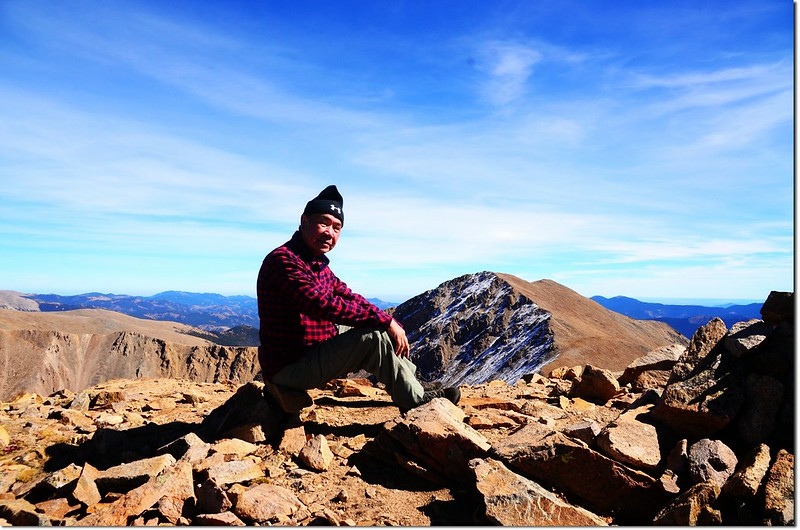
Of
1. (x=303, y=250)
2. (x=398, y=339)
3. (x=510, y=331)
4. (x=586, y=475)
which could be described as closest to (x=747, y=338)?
(x=586, y=475)

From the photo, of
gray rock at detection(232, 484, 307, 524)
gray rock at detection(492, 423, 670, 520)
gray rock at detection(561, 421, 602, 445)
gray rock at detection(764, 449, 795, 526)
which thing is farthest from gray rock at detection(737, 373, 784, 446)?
gray rock at detection(232, 484, 307, 524)

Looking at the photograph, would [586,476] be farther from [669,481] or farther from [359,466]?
[359,466]

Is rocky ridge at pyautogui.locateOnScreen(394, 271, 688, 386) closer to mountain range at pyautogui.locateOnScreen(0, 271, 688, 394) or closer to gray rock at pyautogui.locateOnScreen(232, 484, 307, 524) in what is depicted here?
mountain range at pyautogui.locateOnScreen(0, 271, 688, 394)

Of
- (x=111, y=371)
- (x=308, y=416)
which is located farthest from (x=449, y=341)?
(x=111, y=371)

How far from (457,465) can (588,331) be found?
54.0 m


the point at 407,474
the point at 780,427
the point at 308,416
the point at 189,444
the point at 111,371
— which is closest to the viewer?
the point at 780,427

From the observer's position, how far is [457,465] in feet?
16.4

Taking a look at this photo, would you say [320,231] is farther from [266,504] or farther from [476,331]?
[476,331]

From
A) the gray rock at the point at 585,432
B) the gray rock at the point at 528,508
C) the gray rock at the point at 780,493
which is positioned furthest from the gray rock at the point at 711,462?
the gray rock at the point at 528,508

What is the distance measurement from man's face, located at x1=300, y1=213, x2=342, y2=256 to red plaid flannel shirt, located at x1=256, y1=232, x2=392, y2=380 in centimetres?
11

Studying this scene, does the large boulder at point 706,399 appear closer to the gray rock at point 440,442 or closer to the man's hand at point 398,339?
the gray rock at point 440,442

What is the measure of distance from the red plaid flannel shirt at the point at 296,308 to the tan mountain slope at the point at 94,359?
93.6 metres

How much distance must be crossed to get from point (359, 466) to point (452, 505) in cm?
117

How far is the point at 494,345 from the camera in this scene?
59625 millimetres
